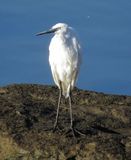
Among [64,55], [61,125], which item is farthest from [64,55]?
[61,125]

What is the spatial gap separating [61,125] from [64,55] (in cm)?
99

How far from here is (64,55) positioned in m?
11.9

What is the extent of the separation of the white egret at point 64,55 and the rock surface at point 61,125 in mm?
303

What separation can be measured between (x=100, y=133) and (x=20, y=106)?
130cm

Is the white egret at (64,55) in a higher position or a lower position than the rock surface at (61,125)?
higher

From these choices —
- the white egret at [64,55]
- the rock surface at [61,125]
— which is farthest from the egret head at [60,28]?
the rock surface at [61,125]

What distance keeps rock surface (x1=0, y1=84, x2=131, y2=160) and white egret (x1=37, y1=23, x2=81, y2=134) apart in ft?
0.99

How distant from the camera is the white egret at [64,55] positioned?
11839 millimetres

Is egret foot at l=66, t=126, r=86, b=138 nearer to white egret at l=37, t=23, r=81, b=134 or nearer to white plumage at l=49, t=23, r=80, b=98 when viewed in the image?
Answer: white egret at l=37, t=23, r=81, b=134

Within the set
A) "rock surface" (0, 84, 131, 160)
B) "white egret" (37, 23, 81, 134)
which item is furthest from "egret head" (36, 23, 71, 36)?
"rock surface" (0, 84, 131, 160)

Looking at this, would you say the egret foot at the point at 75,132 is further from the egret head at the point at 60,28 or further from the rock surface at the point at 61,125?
the egret head at the point at 60,28

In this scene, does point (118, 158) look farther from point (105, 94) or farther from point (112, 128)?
point (105, 94)

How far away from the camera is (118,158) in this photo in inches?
442

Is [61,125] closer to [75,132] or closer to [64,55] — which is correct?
[75,132]
